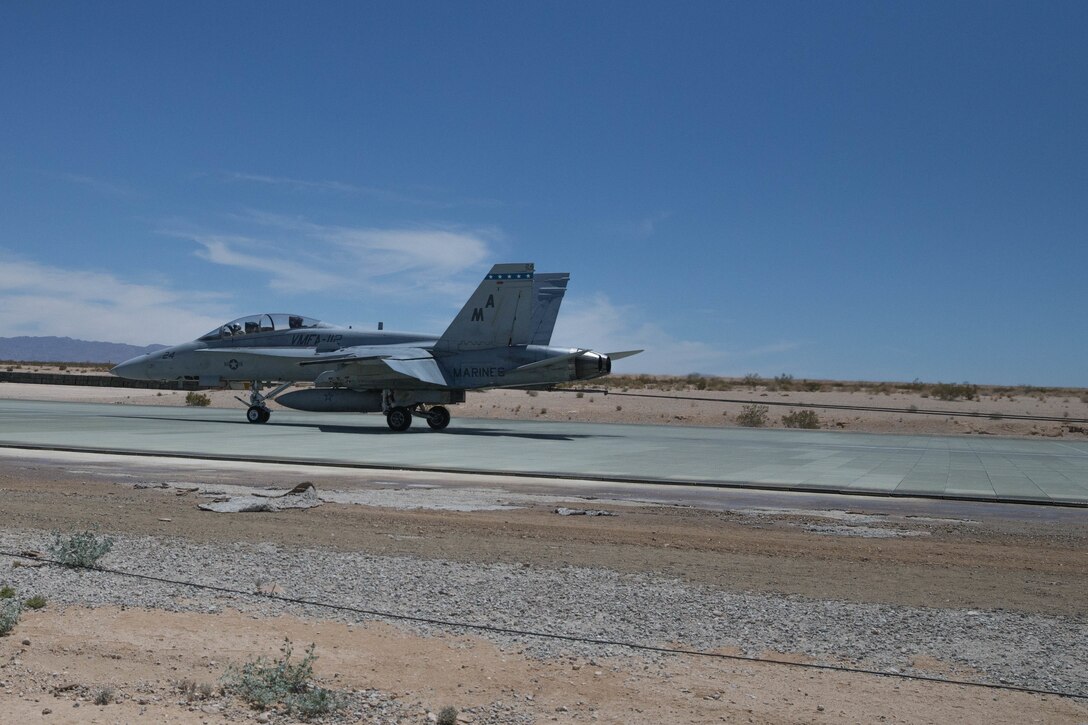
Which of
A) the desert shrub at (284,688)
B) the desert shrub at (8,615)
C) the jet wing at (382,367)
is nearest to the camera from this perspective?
the desert shrub at (284,688)

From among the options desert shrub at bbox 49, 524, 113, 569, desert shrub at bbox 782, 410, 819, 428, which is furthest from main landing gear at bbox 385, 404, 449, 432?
desert shrub at bbox 49, 524, 113, 569

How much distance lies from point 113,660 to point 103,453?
578 inches

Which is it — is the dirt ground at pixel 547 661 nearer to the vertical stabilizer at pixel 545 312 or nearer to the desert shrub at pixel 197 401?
the vertical stabilizer at pixel 545 312

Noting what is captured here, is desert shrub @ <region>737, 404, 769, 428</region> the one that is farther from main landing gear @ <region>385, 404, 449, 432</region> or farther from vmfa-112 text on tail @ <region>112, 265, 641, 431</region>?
main landing gear @ <region>385, 404, 449, 432</region>

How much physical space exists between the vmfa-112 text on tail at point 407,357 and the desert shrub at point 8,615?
21251mm

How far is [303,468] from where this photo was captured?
17.3 m

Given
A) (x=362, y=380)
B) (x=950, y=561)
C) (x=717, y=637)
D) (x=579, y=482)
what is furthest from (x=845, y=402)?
(x=717, y=637)

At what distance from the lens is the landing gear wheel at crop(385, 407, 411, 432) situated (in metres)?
28.7

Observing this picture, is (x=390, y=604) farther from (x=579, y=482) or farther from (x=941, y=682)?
(x=579, y=482)

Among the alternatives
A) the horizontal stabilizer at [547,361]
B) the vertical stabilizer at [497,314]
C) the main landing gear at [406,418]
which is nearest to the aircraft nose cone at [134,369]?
the main landing gear at [406,418]

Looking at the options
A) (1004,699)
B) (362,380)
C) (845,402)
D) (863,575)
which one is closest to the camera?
(1004,699)

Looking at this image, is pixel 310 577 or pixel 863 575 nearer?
pixel 310 577

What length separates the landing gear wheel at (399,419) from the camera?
28656mm

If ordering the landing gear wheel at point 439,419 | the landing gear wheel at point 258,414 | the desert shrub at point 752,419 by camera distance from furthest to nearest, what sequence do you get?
the desert shrub at point 752,419
the landing gear wheel at point 258,414
the landing gear wheel at point 439,419
